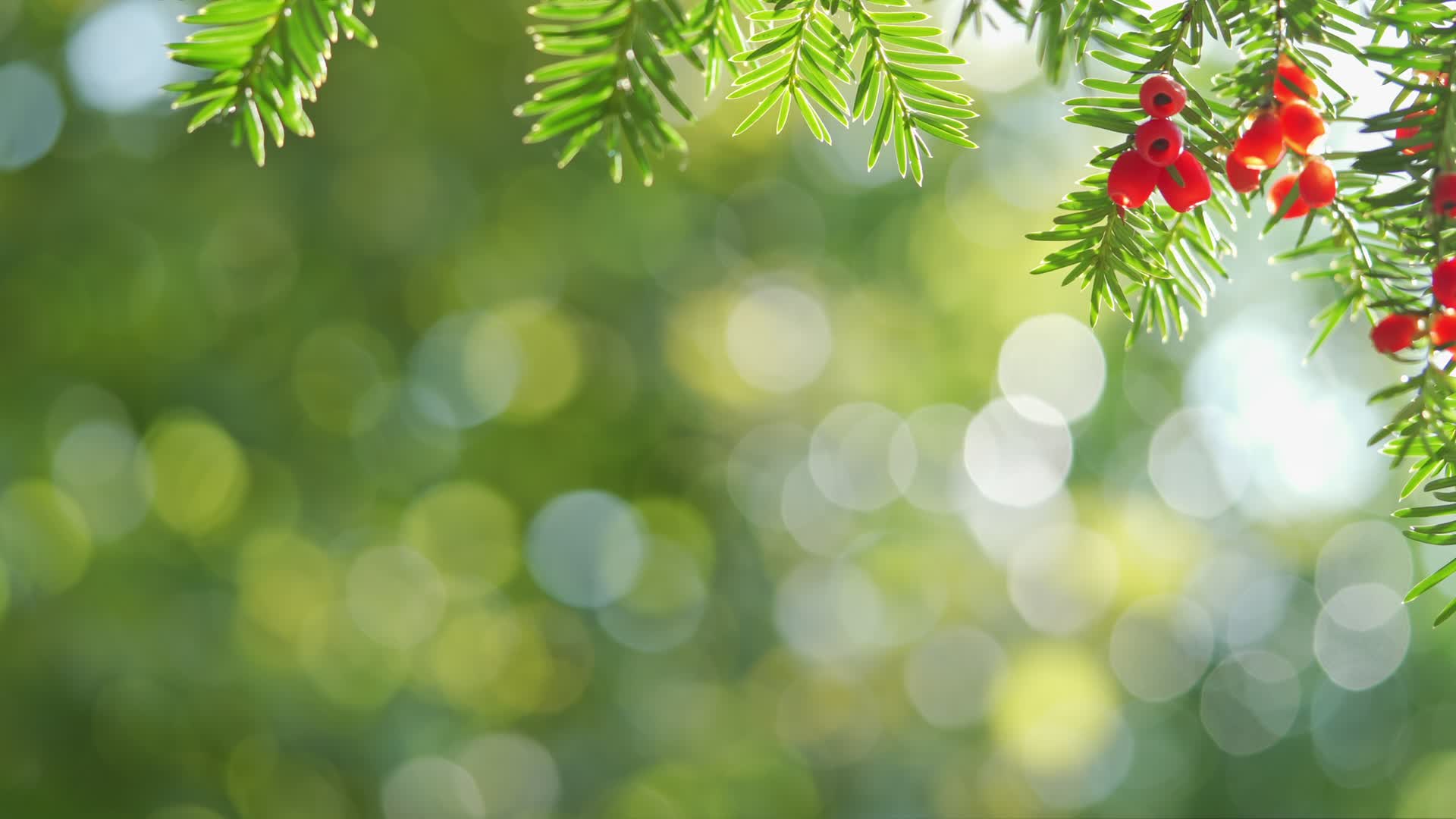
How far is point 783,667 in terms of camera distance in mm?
3824

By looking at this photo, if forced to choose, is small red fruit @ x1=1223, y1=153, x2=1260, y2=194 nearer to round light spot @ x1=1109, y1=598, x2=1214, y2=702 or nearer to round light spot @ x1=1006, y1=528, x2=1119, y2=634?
round light spot @ x1=1006, y1=528, x2=1119, y2=634

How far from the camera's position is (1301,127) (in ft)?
1.32

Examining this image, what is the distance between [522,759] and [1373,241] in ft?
10.4

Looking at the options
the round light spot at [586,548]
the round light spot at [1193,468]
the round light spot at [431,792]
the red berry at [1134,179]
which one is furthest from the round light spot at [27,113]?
the round light spot at [1193,468]

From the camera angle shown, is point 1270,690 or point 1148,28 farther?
point 1270,690

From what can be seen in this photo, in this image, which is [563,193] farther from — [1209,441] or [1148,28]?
[1209,441]

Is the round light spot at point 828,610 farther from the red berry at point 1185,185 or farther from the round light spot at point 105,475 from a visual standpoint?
the red berry at point 1185,185

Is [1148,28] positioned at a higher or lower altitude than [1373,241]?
higher

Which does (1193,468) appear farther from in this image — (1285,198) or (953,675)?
(1285,198)

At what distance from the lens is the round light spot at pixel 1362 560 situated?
538cm

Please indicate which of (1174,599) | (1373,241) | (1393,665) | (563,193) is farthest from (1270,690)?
(1373,241)

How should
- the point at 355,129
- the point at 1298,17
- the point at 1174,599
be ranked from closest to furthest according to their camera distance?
1. the point at 1298,17
2. the point at 355,129
3. the point at 1174,599

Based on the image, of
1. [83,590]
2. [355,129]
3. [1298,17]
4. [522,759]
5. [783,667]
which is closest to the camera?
[1298,17]

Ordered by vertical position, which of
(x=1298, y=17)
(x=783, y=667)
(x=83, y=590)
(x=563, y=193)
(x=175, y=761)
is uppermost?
(x=1298, y=17)
